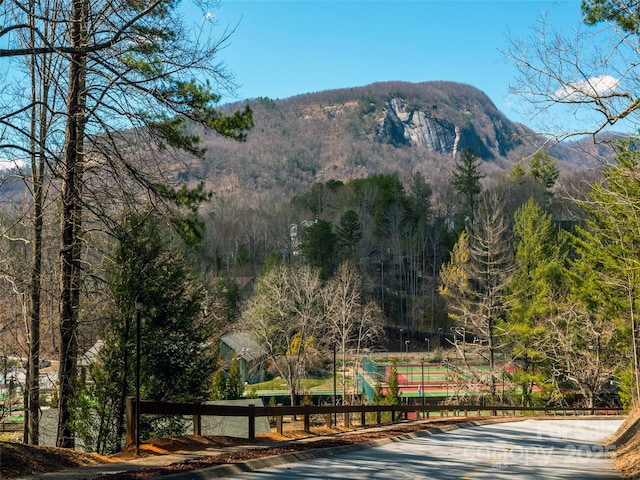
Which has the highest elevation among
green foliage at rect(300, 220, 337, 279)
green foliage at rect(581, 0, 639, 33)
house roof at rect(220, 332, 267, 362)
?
green foliage at rect(300, 220, 337, 279)

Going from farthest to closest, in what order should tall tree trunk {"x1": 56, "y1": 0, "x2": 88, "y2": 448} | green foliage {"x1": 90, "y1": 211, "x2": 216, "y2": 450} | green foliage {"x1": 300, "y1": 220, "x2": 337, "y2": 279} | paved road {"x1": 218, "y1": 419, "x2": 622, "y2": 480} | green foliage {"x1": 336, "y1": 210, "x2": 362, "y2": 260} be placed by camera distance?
green foliage {"x1": 336, "y1": 210, "x2": 362, "y2": 260} → green foliage {"x1": 300, "y1": 220, "x2": 337, "y2": 279} → green foliage {"x1": 90, "y1": 211, "x2": 216, "y2": 450} → tall tree trunk {"x1": 56, "y1": 0, "x2": 88, "y2": 448} → paved road {"x1": 218, "y1": 419, "x2": 622, "y2": 480}

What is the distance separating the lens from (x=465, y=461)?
494 inches

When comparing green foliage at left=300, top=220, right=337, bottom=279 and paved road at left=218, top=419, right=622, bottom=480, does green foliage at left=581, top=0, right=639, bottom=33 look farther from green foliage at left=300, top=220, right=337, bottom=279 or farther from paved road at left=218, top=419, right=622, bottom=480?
green foliage at left=300, top=220, right=337, bottom=279

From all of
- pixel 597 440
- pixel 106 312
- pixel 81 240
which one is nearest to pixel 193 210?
pixel 81 240

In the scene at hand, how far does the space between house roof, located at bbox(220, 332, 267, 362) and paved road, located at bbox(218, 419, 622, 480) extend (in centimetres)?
4245

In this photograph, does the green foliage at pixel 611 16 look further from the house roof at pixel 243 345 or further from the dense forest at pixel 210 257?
the house roof at pixel 243 345

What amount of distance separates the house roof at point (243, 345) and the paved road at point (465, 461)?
139 feet

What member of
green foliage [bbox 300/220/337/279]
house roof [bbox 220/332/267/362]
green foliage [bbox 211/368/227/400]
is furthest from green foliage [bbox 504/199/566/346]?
green foliage [bbox 300/220/337/279]

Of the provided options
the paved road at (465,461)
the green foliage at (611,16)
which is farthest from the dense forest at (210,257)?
the paved road at (465,461)

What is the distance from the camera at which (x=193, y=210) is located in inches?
535

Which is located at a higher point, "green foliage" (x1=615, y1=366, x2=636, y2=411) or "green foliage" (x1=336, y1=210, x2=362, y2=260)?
"green foliage" (x1=336, y1=210, x2=362, y2=260)

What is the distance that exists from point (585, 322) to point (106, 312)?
35876mm

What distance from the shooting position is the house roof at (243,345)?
6103 centimetres

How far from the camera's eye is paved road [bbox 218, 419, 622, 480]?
10.2 meters
